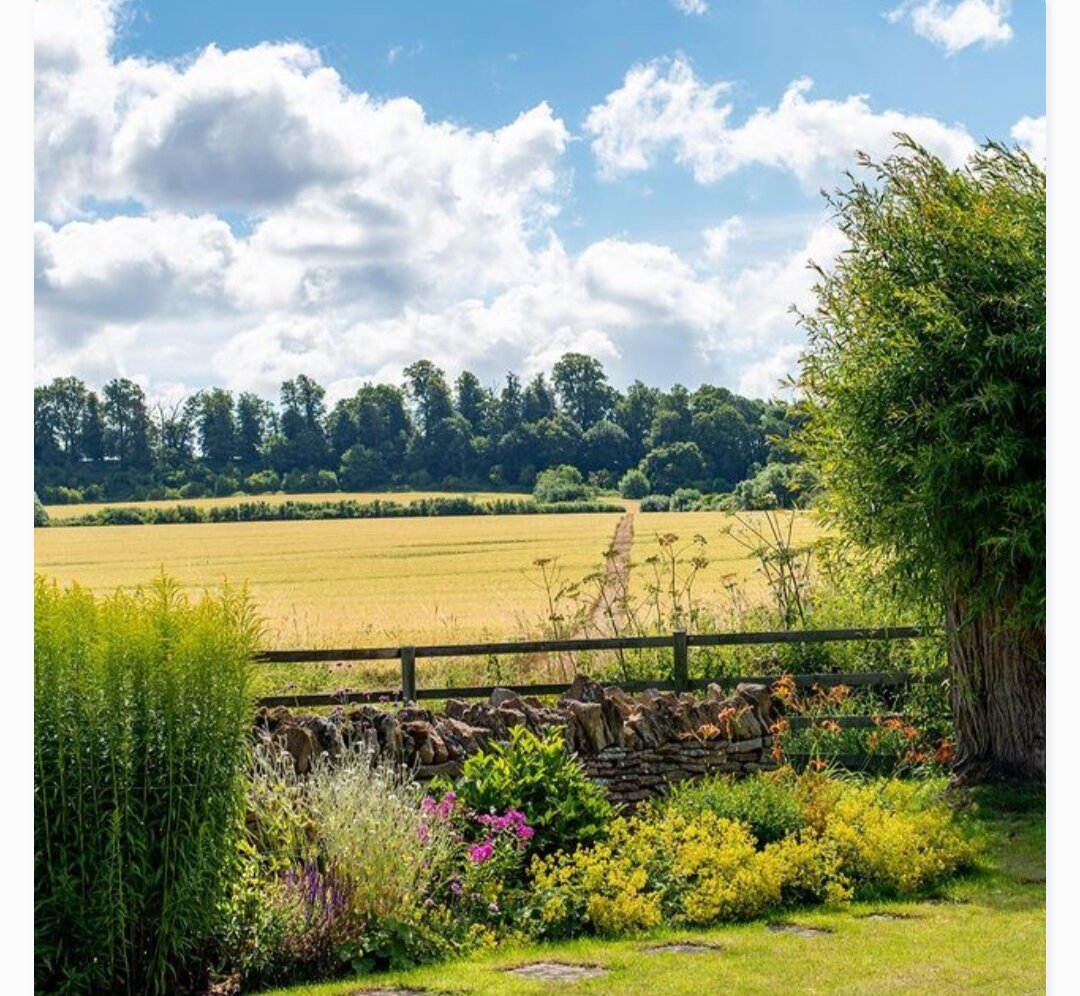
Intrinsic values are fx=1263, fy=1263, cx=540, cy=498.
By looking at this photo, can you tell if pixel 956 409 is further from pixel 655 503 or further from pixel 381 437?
pixel 381 437

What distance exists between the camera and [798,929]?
5.33 meters

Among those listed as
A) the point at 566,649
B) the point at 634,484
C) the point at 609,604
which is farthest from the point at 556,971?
the point at 634,484

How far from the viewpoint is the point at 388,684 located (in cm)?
1235

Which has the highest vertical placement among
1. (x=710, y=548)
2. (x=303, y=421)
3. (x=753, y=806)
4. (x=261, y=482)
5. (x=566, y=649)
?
(x=303, y=421)

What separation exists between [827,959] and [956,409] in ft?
12.2

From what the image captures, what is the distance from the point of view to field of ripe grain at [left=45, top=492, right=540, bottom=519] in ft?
92.4

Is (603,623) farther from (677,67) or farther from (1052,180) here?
(1052,180)

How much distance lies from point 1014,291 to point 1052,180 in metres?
4.70

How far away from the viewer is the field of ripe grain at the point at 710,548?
12.9 meters

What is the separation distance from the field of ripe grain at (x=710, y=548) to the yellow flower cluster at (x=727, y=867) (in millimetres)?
4905

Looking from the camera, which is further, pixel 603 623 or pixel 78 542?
pixel 78 542
